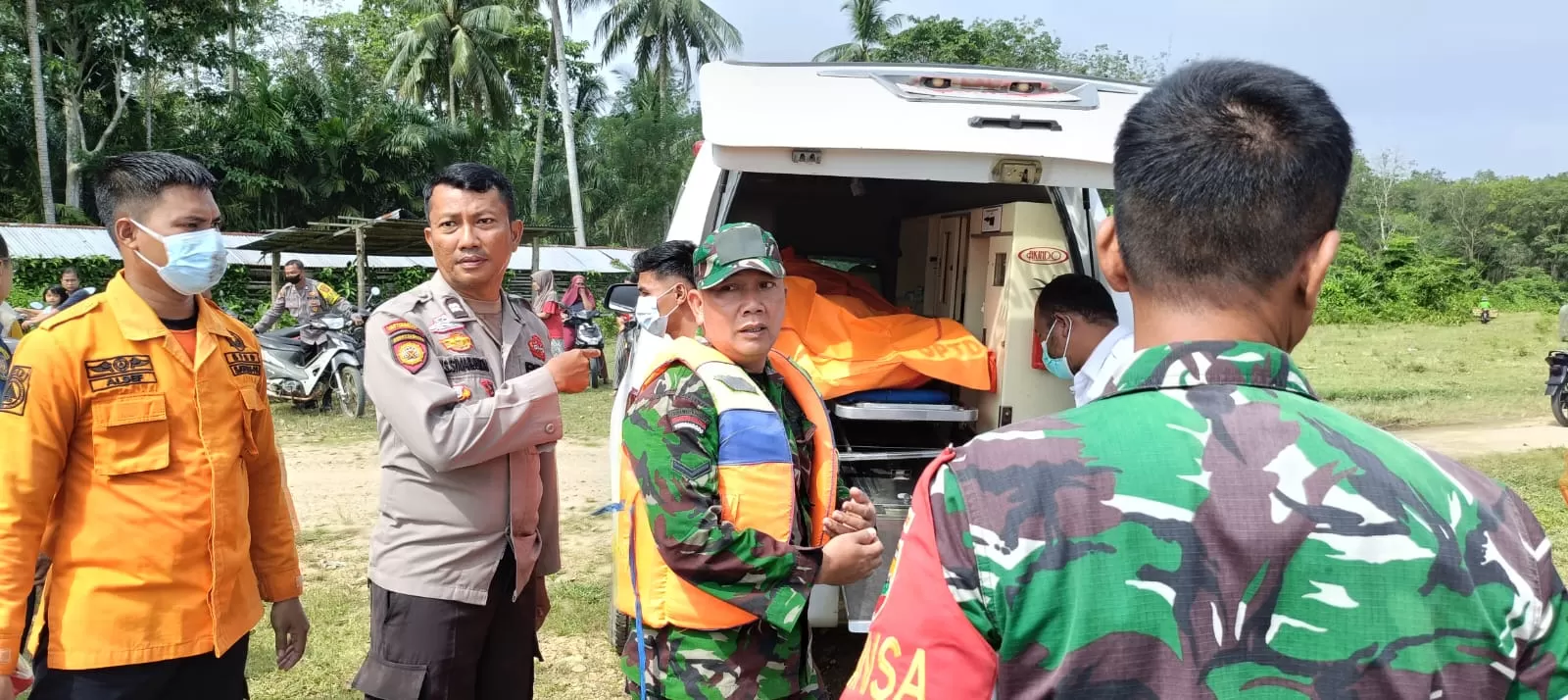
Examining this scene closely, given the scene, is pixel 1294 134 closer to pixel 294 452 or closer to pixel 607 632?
pixel 607 632

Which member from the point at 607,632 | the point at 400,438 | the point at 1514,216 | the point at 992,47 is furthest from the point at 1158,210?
the point at 1514,216

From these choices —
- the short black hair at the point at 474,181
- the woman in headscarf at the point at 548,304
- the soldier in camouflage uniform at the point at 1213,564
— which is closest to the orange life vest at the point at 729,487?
the short black hair at the point at 474,181

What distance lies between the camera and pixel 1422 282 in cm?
2869

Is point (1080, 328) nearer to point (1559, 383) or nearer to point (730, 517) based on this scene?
point (730, 517)

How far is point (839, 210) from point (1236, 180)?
465 centimetres

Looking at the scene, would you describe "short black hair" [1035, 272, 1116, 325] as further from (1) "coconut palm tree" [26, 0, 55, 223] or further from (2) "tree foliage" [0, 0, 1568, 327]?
(1) "coconut palm tree" [26, 0, 55, 223]

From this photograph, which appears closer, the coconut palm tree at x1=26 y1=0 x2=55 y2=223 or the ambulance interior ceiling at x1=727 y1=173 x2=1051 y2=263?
the ambulance interior ceiling at x1=727 y1=173 x2=1051 y2=263

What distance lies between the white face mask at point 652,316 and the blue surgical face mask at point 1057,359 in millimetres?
1368

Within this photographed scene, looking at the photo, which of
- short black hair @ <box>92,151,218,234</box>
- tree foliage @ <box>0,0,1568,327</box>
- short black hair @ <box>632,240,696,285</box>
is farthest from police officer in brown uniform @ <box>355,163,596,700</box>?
tree foliage @ <box>0,0,1568,327</box>

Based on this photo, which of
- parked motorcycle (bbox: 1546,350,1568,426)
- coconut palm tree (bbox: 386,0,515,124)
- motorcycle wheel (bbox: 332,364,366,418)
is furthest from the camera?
coconut palm tree (bbox: 386,0,515,124)

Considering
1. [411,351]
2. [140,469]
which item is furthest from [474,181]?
[140,469]

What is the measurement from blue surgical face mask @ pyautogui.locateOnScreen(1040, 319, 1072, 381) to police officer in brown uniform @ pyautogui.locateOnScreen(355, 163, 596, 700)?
1696 mm

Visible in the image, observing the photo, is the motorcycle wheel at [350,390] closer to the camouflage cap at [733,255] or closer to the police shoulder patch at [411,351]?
the police shoulder patch at [411,351]

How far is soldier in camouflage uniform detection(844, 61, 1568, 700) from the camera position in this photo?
2.75 ft
